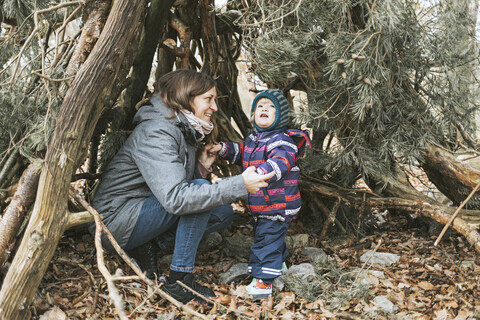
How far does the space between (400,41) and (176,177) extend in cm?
161

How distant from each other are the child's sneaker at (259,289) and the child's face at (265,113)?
1030 millimetres

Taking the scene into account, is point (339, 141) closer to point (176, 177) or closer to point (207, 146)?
point (207, 146)

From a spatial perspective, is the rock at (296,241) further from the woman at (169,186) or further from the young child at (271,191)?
the woman at (169,186)

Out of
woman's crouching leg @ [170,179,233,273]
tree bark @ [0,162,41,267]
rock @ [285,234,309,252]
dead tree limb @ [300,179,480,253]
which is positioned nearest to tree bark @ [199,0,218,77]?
dead tree limb @ [300,179,480,253]

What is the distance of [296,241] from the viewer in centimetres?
349

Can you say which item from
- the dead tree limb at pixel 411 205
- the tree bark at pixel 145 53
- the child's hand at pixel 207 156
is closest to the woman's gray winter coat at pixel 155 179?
the child's hand at pixel 207 156

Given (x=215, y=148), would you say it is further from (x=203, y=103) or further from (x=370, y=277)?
(x=370, y=277)

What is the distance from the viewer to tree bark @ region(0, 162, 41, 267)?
239 centimetres

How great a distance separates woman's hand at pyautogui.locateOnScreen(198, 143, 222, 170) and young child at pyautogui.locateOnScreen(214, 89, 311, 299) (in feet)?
0.10

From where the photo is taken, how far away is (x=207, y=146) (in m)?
3.10

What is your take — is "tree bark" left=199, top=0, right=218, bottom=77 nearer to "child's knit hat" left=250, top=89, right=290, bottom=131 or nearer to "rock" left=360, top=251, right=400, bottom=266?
"child's knit hat" left=250, top=89, right=290, bottom=131

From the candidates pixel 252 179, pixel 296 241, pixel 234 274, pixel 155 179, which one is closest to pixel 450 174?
pixel 296 241

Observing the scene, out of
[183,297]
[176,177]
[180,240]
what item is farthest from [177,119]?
[183,297]

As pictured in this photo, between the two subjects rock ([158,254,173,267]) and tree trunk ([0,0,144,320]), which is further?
rock ([158,254,173,267])
